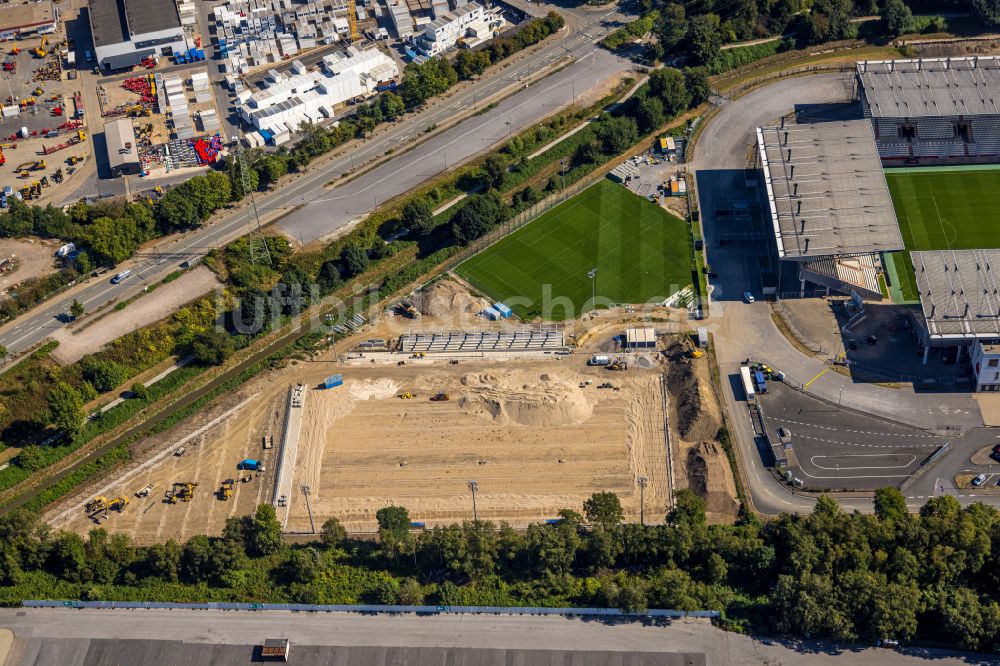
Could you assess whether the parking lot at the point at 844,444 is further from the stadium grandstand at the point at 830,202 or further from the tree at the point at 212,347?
the tree at the point at 212,347

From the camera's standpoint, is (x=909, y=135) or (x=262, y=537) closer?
(x=262, y=537)

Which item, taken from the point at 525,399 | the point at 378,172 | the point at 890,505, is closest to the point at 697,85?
the point at 378,172

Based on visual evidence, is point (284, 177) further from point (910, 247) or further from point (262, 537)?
point (910, 247)

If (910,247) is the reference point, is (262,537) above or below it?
below

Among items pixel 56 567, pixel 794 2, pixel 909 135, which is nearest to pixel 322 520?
pixel 56 567

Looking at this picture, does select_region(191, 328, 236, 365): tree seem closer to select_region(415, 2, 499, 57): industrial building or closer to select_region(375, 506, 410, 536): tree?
select_region(375, 506, 410, 536): tree
